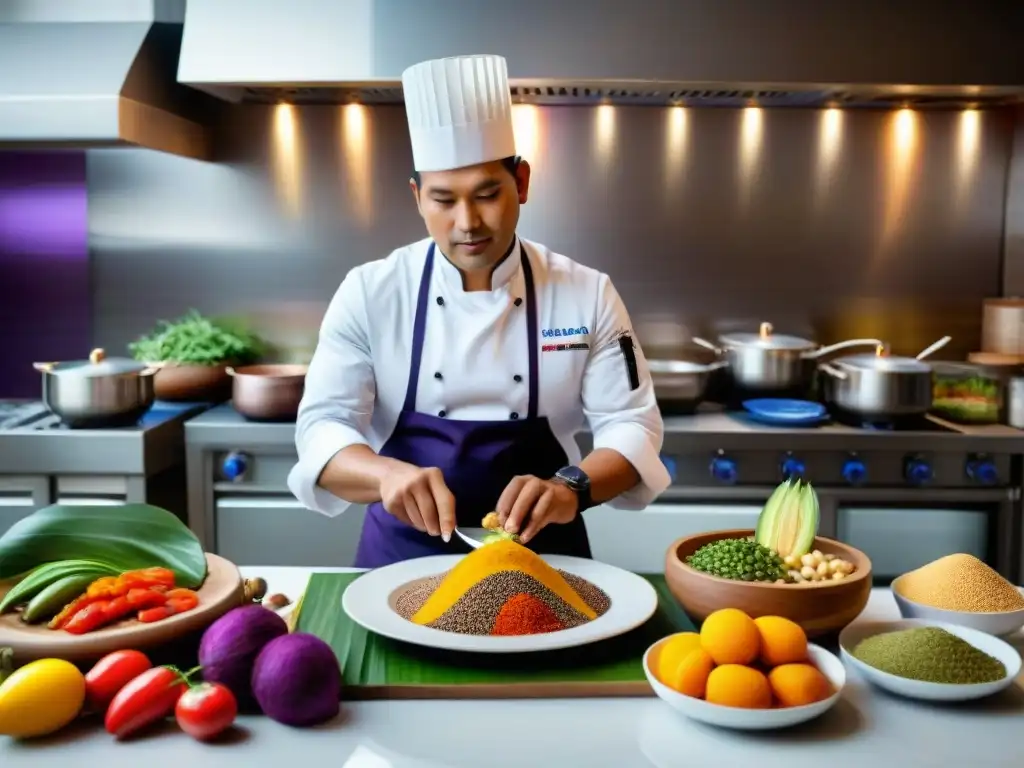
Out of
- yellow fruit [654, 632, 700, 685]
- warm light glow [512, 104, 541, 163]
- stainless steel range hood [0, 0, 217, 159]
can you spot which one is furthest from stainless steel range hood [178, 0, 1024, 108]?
yellow fruit [654, 632, 700, 685]

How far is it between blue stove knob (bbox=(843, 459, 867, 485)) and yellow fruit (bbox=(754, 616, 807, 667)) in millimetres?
1933

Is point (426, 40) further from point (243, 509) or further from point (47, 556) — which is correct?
point (47, 556)

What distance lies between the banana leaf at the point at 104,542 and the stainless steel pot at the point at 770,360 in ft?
7.46

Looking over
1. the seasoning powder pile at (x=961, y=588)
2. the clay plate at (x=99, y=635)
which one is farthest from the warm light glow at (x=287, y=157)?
the seasoning powder pile at (x=961, y=588)

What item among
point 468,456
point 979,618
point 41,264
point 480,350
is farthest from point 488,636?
point 41,264

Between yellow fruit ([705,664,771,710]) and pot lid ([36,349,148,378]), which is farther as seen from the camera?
pot lid ([36,349,148,378])

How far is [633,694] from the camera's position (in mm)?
1383

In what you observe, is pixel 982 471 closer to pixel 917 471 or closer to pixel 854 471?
pixel 917 471

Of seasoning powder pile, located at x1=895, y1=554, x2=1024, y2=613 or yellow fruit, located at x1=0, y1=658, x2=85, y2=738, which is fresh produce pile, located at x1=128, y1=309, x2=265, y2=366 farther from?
seasoning powder pile, located at x1=895, y1=554, x2=1024, y2=613

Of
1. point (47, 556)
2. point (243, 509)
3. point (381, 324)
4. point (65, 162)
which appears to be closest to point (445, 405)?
point (381, 324)

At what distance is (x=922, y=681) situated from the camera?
4.33 ft

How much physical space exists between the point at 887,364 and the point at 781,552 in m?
1.84

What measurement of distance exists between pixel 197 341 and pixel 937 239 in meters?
2.62

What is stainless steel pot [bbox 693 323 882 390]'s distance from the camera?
345 centimetres
